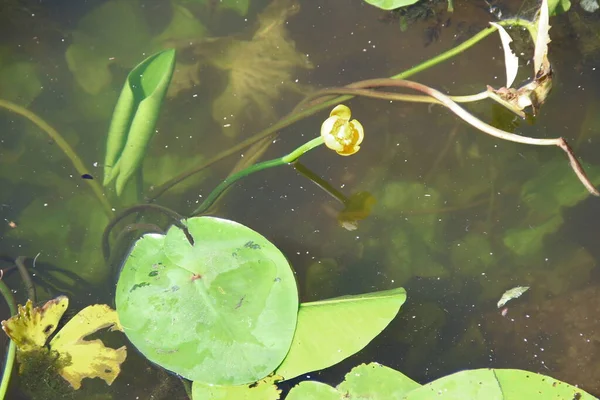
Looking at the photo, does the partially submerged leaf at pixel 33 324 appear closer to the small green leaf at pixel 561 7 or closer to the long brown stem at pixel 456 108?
the long brown stem at pixel 456 108

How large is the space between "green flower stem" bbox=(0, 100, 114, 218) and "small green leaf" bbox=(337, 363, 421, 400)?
88 centimetres

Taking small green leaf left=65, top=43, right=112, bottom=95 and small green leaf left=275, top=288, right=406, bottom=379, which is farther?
small green leaf left=65, top=43, right=112, bottom=95

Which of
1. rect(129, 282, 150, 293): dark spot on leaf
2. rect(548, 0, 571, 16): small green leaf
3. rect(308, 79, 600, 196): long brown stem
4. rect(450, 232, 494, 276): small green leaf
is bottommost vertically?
rect(450, 232, 494, 276): small green leaf

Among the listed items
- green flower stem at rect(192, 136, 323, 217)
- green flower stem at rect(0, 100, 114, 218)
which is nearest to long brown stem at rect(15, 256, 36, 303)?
green flower stem at rect(0, 100, 114, 218)

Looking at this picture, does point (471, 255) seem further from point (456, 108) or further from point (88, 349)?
point (88, 349)

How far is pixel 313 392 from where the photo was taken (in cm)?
137

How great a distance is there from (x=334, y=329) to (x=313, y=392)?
173 millimetres

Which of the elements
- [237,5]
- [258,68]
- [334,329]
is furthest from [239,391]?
[237,5]

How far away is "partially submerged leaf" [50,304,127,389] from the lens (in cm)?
145

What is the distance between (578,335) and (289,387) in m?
0.89

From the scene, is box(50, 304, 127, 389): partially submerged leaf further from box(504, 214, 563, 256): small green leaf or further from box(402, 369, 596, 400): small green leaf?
box(504, 214, 563, 256): small green leaf

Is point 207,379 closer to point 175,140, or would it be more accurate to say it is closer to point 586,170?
point 175,140

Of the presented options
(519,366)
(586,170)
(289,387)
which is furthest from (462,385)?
(586,170)

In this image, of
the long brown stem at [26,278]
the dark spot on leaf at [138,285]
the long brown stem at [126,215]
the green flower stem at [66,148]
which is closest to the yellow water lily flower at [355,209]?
the long brown stem at [126,215]
